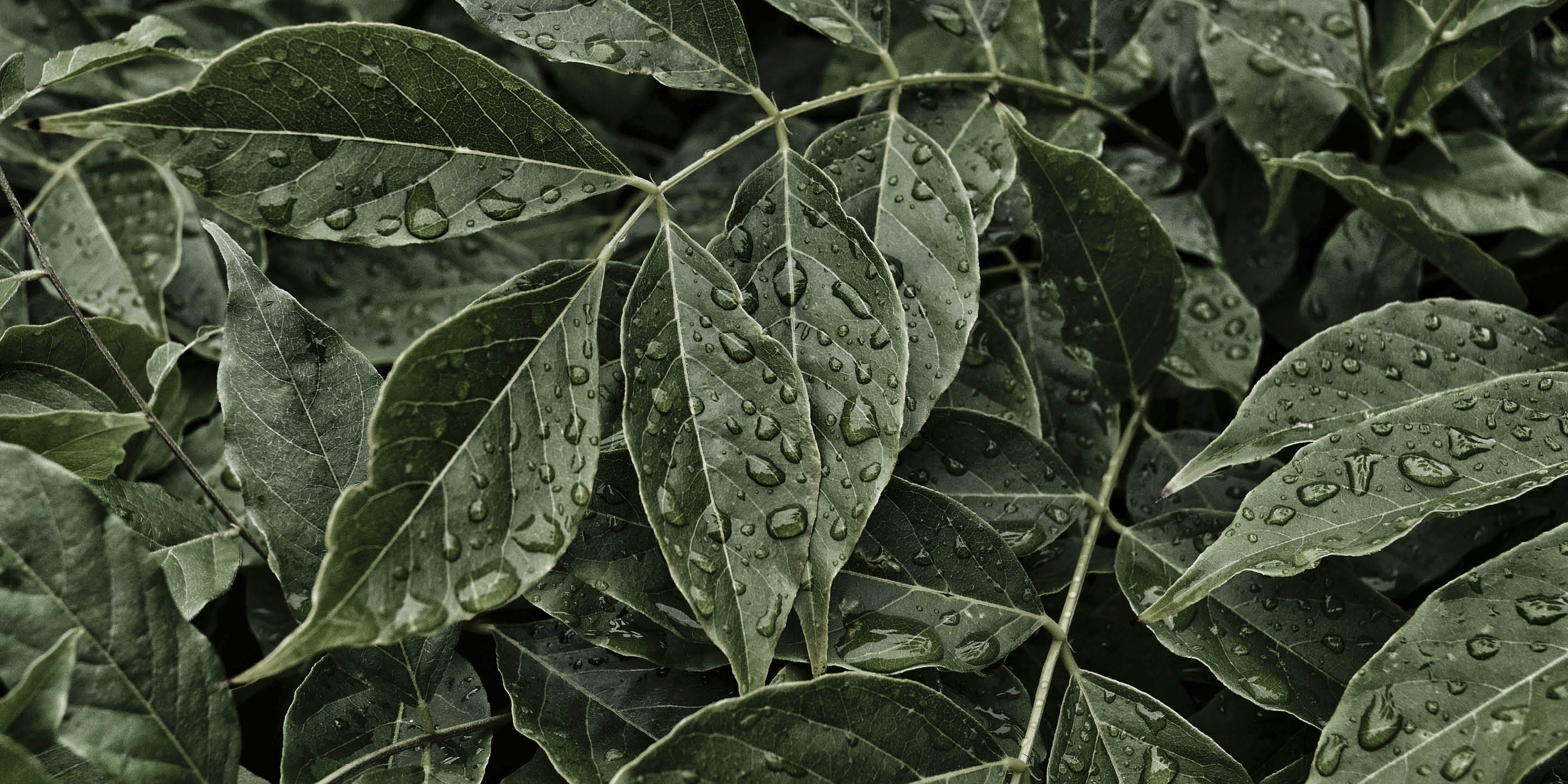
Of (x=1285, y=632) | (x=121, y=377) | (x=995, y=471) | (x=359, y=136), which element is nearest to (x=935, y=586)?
(x=995, y=471)

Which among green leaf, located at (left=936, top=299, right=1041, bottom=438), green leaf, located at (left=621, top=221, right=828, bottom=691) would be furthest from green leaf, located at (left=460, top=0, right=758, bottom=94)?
green leaf, located at (left=936, top=299, right=1041, bottom=438)

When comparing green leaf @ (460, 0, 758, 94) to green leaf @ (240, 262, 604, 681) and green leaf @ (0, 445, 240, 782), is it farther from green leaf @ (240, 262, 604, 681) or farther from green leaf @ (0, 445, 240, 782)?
green leaf @ (0, 445, 240, 782)

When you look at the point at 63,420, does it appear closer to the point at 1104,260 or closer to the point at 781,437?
the point at 781,437

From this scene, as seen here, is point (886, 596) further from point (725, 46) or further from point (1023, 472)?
point (725, 46)

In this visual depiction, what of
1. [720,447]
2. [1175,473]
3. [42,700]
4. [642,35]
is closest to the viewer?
[42,700]

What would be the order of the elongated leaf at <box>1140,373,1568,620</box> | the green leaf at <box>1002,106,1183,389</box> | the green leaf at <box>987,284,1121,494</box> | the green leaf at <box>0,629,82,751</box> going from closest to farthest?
1. the green leaf at <box>0,629,82,751</box>
2. the elongated leaf at <box>1140,373,1568,620</box>
3. the green leaf at <box>1002,106,1183,389</box>
4. the green leaf at <box>987,284,1121,494</box>

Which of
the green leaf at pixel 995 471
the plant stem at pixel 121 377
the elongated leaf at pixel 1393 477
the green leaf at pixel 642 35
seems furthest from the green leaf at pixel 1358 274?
the plant stem at pixel 121 377
